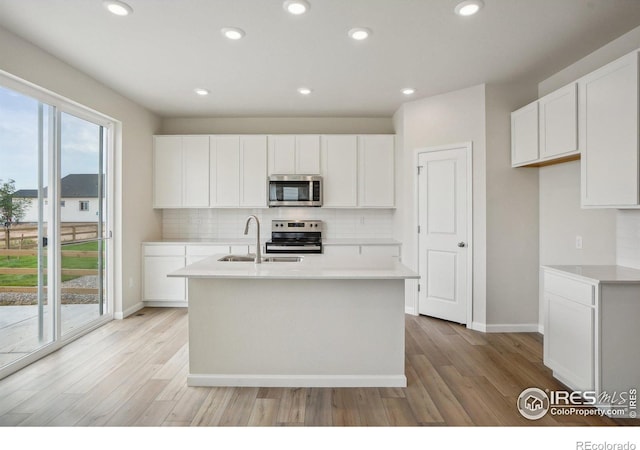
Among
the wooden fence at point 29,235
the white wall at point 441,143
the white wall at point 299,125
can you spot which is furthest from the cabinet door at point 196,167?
the white wall at point 441,143

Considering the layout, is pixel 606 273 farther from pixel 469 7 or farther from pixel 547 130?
pixel 469 7

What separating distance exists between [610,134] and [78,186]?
4.67m

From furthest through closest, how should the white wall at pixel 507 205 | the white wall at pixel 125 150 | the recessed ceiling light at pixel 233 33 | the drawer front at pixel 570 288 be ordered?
the white wall at pixel 507 205, the white wall at pixel 125 150, the recessed ceiling light at pixel 233 33, the drawer front at pixel 570 288

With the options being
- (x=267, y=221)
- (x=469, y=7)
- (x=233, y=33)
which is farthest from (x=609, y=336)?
(x=267, y=221)

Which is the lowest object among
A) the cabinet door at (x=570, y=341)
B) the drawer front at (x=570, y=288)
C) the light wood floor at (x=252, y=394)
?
the light wood floor at (x=252, y=394)

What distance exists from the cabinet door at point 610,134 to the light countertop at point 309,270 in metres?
1.52

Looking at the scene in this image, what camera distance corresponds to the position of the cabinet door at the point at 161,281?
468 cm

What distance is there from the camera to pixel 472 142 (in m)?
3.90

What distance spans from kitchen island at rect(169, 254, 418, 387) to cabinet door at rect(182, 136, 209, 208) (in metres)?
2.60

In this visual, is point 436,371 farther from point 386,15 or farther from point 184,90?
point 184,90

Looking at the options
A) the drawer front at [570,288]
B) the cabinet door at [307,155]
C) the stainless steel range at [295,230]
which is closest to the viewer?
the drawer front at [570,288]

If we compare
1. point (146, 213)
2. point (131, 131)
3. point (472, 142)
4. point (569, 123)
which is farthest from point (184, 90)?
point (569, 123)

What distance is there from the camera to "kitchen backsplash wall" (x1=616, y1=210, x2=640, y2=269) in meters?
2.65

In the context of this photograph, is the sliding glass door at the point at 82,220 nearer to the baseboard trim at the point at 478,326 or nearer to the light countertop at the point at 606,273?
the baseboard trim at the point at 478,326
